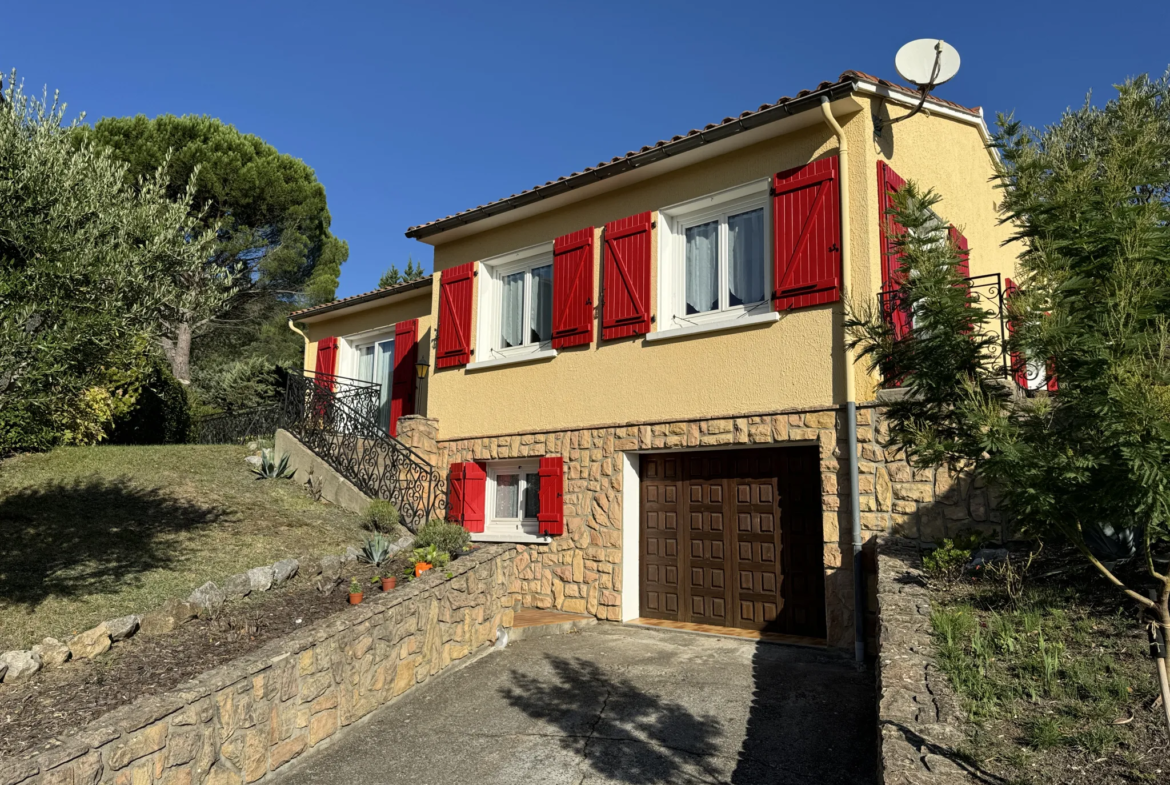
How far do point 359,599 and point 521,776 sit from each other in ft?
8.61

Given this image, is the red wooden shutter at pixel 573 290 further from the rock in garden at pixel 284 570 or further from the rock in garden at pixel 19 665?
the rock in garden at pixel 19 665

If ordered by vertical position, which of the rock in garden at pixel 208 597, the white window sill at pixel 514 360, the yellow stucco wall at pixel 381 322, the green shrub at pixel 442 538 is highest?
the yellow stucco wall at pixel 381 322

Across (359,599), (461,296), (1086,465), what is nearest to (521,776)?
(359,599)

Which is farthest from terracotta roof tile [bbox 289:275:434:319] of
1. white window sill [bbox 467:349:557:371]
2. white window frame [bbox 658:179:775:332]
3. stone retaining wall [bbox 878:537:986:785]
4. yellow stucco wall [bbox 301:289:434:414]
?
stone retaining wall [bbox 878:537:986:785]

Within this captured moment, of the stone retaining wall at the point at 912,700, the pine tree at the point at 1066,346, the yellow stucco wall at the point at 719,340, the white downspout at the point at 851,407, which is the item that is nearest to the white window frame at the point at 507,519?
the yellow stucco wall at the point at 719,340

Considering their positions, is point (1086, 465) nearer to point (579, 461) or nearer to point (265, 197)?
point (579, 461)

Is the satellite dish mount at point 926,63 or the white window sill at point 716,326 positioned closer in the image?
the satellite dish mount at point 926,63

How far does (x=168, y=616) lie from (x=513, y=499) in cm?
463

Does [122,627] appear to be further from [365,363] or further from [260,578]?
[365,363]

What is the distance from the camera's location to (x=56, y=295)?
554 centimetres

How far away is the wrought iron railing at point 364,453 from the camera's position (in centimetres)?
1021

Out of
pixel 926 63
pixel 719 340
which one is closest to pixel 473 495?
pixel 719 340

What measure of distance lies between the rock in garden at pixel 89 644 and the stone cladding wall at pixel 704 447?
15.0 feet

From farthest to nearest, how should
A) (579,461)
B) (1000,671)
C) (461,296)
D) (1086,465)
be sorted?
(461,296), (579,461), (1000,671), (1086,465)
